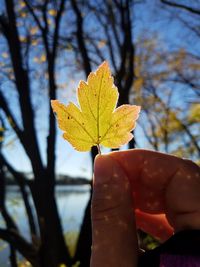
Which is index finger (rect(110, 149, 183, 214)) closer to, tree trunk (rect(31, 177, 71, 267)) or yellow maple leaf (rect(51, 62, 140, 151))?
yellow maple leaf (rect(51, 62, 140, 151))

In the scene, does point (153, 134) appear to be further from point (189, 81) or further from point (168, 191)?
point (168, 191)

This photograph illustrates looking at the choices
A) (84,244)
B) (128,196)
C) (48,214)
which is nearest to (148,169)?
(128,196)

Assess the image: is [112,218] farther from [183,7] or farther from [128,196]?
[183,7]

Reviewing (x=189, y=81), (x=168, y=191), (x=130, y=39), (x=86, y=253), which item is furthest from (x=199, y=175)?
(x=189, y=81)

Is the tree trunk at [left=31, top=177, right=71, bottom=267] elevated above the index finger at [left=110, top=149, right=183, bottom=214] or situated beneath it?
situated beneath

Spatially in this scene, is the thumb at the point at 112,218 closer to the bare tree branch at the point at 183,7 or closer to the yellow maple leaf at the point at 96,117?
the yellow maple leaf at the point at 96,117

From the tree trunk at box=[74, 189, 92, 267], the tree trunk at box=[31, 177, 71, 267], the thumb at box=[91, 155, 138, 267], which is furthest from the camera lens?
the tree trunk at box=[74, 189, 92, 267]

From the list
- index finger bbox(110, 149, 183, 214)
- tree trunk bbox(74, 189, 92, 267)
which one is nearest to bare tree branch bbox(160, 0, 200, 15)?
tree trunk bbox(74, 189, 92, 267)

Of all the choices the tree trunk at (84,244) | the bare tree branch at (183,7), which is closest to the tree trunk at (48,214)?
the tree trunk at (84,244)
